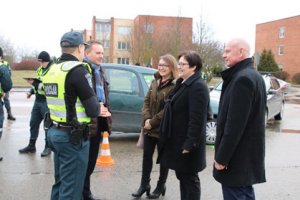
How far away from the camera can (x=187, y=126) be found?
4.25m

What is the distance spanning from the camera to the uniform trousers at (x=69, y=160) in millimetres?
3635

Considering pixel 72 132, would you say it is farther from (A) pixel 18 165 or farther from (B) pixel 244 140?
(A) pixel 18 165

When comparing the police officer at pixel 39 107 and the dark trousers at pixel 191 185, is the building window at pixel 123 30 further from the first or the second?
the dark trousers at pixel 191 185

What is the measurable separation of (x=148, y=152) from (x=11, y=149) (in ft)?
12.7

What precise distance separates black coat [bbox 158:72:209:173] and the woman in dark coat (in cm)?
57

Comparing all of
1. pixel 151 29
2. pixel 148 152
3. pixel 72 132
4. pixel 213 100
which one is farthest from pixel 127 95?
pixel 151 29

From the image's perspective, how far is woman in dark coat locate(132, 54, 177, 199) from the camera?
16.2 feet

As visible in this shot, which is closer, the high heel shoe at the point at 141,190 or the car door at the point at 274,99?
the high heel shoe at the point at 141,190

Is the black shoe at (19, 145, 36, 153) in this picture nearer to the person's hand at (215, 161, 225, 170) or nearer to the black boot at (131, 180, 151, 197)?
the black boot at (131, 180, 151, 197)

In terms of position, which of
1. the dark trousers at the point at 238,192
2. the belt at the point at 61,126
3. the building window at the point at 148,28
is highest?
the building window at the point at 148,28

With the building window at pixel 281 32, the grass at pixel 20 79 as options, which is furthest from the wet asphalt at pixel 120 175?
the building window at pixel 281 32

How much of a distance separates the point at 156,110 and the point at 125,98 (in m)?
3.48

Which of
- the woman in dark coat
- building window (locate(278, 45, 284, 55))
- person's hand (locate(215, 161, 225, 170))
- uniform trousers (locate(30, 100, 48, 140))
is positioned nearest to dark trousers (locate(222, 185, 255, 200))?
person's hand (locate(215, 161, 225, 170))

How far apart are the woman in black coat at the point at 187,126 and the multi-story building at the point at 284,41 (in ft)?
191
